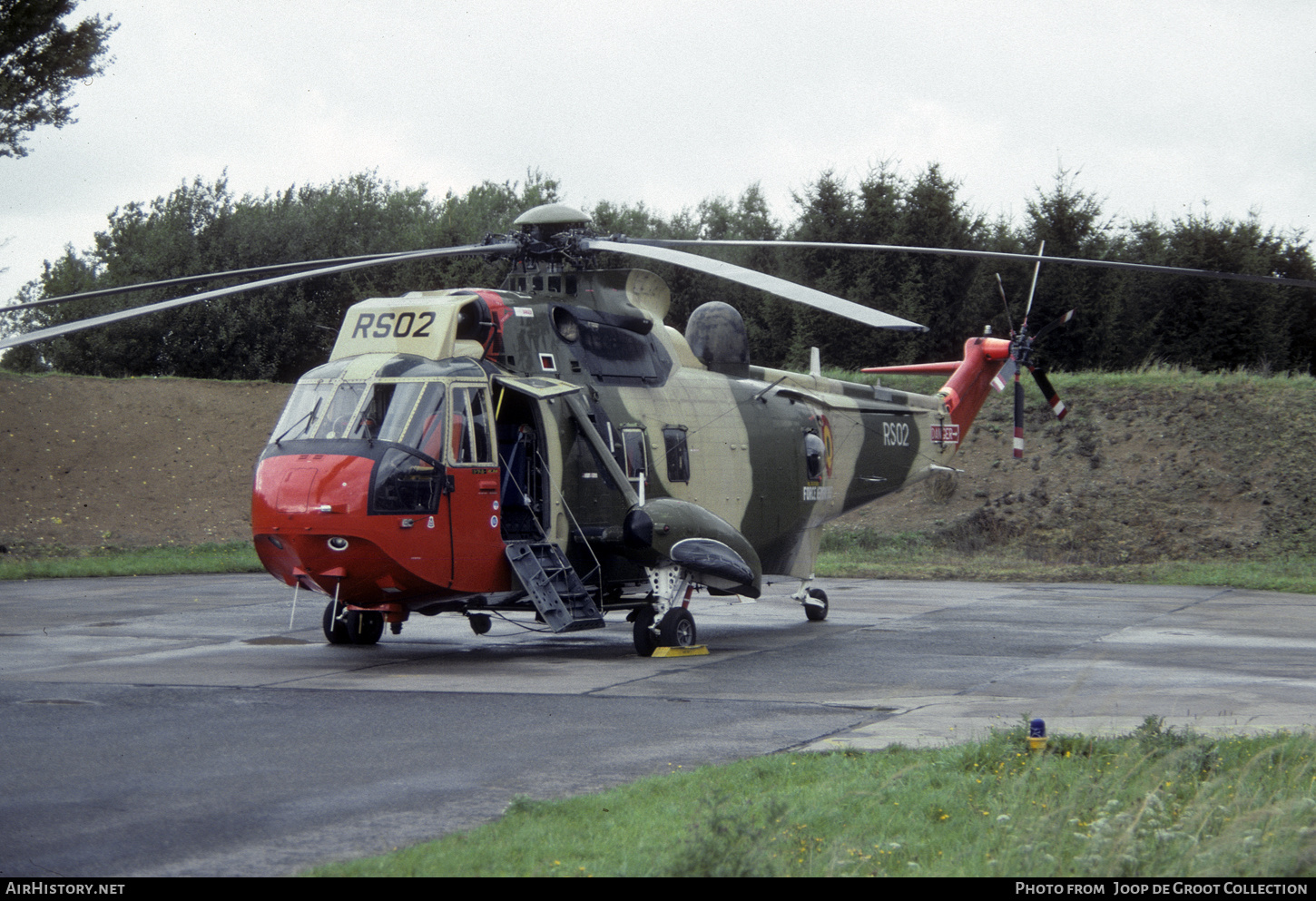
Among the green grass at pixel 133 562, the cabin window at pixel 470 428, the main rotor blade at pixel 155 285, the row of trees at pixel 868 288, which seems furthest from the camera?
the row of trees at pixel 868 288

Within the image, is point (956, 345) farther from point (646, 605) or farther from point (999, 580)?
point (646, 605)

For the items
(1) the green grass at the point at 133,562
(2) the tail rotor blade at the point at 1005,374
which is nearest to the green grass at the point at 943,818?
A: (2) the tail rotor blade at the point at 1005,374

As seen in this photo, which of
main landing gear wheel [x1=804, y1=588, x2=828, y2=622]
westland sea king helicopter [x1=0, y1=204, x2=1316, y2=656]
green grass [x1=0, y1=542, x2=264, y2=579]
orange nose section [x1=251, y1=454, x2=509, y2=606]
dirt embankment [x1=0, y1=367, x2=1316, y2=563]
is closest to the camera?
orange nose section [x1=251, y1=454, x2=509, y2=606]

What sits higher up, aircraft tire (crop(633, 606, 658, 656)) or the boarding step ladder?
the boarding step ladder

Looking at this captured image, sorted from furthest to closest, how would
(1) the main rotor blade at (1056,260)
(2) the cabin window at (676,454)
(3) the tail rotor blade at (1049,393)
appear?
(3) the tail rotor blade at (1049,393), (2) the cabin window at (676,454), (1) the main rotor blade at (1056,260)

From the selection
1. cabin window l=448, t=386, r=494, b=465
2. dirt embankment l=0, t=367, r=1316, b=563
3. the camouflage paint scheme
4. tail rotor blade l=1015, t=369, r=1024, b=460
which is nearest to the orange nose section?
the camouflage paint scheme

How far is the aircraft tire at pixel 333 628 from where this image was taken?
1445 centimetres

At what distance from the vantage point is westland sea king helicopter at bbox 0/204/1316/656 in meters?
12.4

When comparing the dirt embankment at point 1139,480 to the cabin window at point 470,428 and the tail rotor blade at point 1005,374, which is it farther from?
the cabin window at point 470,428

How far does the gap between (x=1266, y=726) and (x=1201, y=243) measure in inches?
1341

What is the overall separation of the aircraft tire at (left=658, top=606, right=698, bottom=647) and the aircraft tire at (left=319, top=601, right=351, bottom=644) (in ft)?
12.1

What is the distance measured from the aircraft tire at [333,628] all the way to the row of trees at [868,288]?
23.9 metres

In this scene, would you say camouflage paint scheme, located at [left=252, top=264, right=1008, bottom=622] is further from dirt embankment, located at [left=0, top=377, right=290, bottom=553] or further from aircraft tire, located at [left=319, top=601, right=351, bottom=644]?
dirt embankment, located at [left=0, top=377, right=290, bottom=553]
